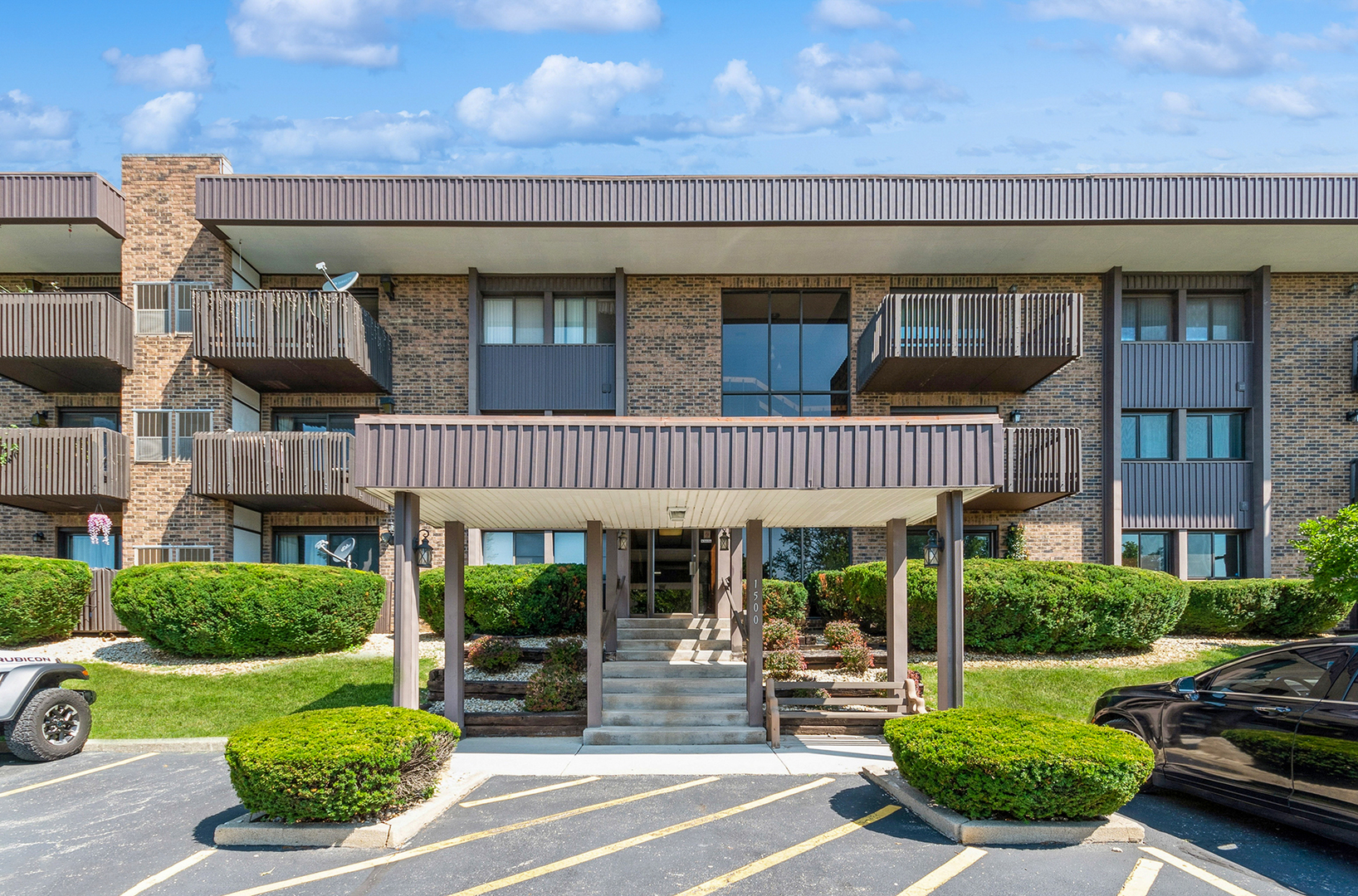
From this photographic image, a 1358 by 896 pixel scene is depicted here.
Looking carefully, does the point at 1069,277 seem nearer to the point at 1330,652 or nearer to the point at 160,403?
the point at 1330,652

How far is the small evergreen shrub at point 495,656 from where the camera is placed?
1344cm

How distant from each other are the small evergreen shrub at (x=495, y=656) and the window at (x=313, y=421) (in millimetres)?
7834

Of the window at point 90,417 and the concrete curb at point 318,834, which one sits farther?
the window at point 90,417

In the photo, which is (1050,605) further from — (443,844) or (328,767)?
(328,767)

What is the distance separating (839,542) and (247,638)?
11815 mm

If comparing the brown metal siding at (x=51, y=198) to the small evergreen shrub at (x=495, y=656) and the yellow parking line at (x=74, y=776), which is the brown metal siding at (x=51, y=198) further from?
the yellow parking line at (x=74, y=776)

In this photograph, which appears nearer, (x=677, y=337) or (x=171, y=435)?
(x=171, y=435)

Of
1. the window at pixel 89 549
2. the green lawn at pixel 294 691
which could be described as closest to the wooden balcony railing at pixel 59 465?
the window at pixel 89 549

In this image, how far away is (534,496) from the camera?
30.6 feet

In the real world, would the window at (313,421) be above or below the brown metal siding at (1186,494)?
above

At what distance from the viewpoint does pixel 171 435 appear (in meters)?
17.8

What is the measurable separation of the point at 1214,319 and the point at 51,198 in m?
24.7

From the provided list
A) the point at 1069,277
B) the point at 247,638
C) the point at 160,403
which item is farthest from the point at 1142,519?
the point at 160,403

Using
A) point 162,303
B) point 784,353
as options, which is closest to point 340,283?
point 162,303
